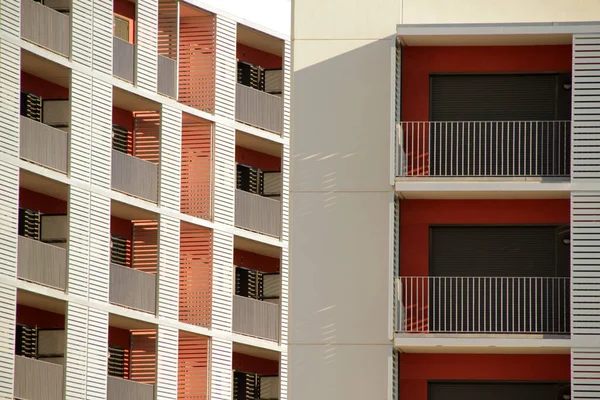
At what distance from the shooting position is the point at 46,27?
188 ft

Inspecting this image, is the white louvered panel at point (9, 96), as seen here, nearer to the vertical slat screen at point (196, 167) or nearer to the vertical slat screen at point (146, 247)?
the vertical slat screen at point (146, 247)

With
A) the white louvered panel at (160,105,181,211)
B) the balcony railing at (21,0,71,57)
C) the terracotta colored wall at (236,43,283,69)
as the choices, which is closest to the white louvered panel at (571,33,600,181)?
the balcony railing at (21,0,71,57)

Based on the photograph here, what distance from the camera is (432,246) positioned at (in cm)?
4625

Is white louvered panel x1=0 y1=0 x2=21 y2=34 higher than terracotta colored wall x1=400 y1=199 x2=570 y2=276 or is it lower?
higher

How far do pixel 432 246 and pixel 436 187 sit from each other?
1509 mm

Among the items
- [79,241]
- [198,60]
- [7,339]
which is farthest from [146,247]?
[7,339]

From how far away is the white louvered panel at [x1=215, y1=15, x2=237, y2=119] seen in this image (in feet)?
210

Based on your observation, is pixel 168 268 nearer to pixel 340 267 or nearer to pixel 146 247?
pixel 146 247

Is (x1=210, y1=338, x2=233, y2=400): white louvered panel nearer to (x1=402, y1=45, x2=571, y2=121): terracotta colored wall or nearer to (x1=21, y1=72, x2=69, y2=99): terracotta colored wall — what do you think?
(x1=21, y1=72, x2=69, y2=99): terracotta colored wall

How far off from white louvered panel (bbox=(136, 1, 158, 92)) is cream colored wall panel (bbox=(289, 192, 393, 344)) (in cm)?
1576

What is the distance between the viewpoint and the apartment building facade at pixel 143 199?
56094mm

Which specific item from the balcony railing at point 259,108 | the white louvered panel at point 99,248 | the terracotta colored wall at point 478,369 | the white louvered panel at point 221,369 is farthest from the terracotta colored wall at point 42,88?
the terracotta colored wall at point 478,369

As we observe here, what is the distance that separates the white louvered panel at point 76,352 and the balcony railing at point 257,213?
8763mm

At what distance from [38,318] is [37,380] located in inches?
98.2
